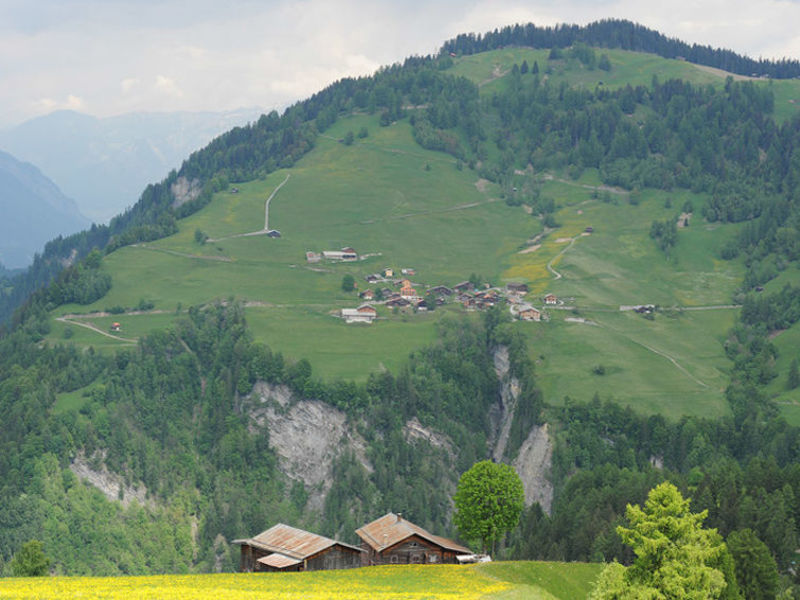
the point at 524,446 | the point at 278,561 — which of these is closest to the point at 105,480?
the point at 524,446

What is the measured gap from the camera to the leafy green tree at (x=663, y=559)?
2053 inches

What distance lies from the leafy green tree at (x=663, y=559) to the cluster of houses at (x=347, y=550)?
29270mm

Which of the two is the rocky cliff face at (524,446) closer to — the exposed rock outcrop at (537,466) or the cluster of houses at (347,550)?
the exposed rock outcrop at (537,466)

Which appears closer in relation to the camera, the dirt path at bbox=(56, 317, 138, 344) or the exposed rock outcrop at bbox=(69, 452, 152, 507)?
the exposed rock outcrop at bbox=(69, 452, 152, 507)

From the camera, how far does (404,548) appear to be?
8169cm

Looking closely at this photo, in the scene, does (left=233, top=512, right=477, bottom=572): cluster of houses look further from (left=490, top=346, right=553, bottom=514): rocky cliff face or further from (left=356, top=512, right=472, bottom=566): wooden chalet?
(left=490, top=346, right=553, bottom=514): rocky cliff face

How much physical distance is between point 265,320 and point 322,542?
401ft

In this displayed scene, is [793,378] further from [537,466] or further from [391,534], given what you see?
[391,534]

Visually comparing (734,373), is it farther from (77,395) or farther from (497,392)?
(77,395)

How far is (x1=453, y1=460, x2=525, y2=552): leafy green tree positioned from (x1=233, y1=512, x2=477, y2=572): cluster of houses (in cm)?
887

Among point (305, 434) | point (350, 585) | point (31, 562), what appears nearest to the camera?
point (350, 585)

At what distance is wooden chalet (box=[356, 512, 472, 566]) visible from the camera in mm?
80875

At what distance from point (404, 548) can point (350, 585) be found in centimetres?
1991

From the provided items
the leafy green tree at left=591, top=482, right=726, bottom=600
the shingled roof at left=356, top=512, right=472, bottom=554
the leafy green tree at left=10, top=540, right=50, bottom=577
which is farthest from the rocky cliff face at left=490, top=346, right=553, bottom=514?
the leafy green tree at left=591, top=482, right=726, bottom=600
